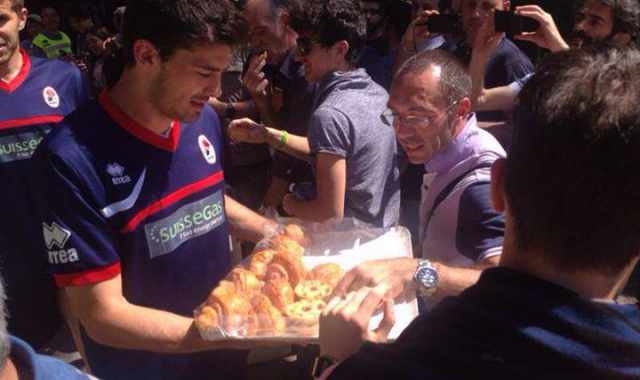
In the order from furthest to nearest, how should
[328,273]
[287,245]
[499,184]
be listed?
[287,245] < [328,273] < [499,184]

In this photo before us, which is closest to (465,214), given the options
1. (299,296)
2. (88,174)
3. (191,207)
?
(299,296)

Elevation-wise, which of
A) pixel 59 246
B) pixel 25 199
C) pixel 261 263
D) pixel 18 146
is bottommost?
pixel 25 199

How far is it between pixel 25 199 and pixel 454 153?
1.84m

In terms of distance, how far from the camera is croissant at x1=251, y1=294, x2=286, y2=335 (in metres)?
1.72

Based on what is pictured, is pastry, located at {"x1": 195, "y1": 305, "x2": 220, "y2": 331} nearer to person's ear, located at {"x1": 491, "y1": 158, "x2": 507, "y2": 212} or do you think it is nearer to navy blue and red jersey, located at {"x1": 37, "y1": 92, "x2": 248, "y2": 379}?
navy blue and red jersey, located at {"x1": 37, "y1": 92, "x2": 248, "y2": 379}

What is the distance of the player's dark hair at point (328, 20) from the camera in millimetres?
2930

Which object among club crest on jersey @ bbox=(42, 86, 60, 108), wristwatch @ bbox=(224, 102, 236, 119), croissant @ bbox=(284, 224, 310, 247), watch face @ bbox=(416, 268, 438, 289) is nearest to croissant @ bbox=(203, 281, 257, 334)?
croissant @ bbox=(284, 224, 310, 247)

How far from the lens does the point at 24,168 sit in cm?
264

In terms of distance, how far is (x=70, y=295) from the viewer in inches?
67.5

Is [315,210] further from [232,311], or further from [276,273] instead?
[232,311]

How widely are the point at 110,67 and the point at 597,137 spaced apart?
1718mm

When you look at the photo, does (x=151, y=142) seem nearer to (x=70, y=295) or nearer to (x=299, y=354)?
(x=70, y=295)

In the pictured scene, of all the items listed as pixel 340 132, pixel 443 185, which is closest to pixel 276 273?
pixel 443 185

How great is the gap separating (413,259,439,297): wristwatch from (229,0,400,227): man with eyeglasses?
95cm
